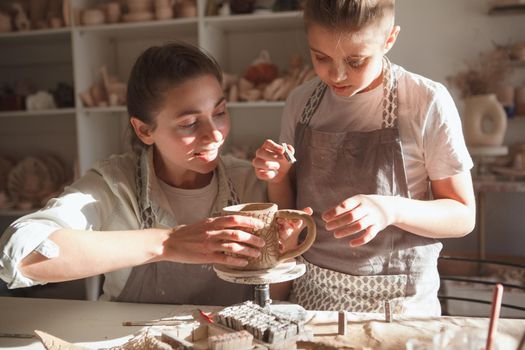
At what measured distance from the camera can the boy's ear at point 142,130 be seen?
1.47m

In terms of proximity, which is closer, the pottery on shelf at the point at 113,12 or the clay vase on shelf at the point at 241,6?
the clay vase on shelf at the point at 241,6

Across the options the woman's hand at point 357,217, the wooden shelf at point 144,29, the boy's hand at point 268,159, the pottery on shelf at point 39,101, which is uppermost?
the wooden shelf at point 144,29

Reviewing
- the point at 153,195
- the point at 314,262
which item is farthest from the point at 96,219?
the point at 314,262

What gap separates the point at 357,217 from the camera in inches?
39.1

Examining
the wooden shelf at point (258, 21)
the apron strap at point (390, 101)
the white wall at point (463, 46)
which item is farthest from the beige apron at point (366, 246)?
the white wall at point (463, 46)

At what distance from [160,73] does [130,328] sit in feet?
2.20

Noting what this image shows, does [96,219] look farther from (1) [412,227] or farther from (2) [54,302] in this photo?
(1) [412,227]

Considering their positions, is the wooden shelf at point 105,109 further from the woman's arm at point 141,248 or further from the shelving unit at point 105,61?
the woman's arm at point 141,248

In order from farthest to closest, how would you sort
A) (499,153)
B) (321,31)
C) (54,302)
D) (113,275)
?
(499,153) < (113,275) < (54,302) < (321,31)

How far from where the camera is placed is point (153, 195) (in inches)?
57.3

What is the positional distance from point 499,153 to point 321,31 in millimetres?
2170

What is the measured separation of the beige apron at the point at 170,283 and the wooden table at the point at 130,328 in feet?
0.49

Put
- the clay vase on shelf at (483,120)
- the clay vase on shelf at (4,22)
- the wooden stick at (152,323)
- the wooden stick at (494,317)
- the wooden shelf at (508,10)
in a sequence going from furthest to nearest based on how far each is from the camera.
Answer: the clay vase on shelf at (4,22) < the wooden shelf at (508,10) < the clay vase on shelf at (483,120) < the wooden stick at (152,323) < the wooden stick at (494,317)

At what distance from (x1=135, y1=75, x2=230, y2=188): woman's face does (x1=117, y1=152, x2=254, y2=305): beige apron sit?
134mm
